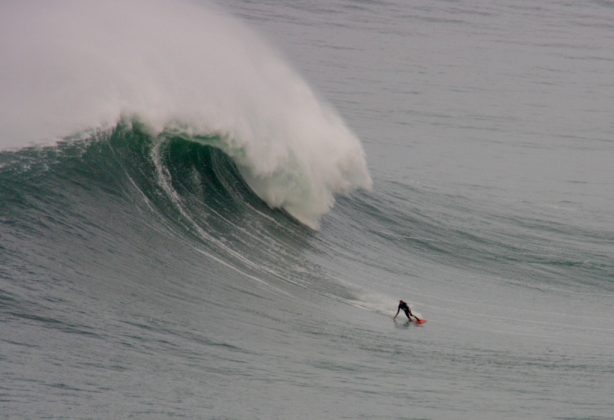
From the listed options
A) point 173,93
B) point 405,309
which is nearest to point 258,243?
point 405,309

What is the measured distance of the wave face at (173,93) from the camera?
63.4 ft

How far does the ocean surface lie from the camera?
12.5 metres

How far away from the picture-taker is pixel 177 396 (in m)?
11.5

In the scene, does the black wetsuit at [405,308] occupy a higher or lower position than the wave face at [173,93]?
lower

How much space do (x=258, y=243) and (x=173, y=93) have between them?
3.37 meters

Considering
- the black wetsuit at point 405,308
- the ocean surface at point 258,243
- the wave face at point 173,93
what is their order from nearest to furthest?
the ocean surface at point 258,243 < the black wetsuit at point 405,308 < the wave face at point 173,93

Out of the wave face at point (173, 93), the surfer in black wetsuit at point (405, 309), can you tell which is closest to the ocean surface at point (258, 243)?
the wave face at point (173, 93)

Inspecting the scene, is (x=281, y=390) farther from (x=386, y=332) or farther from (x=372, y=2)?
(x=372, y=2)

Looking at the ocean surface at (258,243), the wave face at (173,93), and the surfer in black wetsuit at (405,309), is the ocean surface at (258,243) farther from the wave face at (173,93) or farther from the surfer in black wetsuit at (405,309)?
the surfer in black wetsuit at (405,309)

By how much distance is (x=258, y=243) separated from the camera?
18.3 meters

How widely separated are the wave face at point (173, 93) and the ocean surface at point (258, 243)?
0.14 ft

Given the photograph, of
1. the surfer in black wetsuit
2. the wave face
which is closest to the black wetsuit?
the surfer in black wetsuit

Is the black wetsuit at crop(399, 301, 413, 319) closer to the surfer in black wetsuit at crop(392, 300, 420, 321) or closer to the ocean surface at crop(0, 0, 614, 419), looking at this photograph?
the surfer in black wetsuit at crop(392, 300, 420, 321)

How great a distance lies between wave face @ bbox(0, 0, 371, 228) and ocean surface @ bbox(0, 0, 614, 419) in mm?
44
